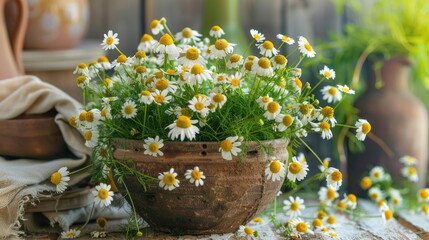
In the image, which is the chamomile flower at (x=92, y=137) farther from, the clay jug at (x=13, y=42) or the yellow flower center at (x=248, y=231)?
the clay jug at (x=13, y=42)

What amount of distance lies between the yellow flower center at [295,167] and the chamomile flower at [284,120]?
0.07 meters

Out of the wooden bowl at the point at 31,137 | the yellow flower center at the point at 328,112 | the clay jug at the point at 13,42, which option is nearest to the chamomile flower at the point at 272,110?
the yellow flower center at the point at 328,112

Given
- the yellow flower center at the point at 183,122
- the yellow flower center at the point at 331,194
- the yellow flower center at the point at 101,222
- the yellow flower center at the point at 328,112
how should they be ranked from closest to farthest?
the yellow flower center at the point at 183,122 → the yellow flower center at the point at 328,112 → the yellow flower center at the point at 101,222 → the yellow flower center at the point at 331,194

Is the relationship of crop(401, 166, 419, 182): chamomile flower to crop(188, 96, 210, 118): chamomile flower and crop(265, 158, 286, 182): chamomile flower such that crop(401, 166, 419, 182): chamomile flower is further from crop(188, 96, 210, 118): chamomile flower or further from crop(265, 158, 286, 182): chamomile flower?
crop(188, 96, 210, 118): chamomile flower

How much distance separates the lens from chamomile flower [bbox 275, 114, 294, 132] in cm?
A: 123

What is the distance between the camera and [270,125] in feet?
4.13

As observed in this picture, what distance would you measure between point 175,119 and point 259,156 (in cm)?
14

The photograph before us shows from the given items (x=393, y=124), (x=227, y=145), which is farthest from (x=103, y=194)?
(x=393, y=124)

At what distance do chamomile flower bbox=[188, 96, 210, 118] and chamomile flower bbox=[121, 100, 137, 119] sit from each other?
3.6 inches

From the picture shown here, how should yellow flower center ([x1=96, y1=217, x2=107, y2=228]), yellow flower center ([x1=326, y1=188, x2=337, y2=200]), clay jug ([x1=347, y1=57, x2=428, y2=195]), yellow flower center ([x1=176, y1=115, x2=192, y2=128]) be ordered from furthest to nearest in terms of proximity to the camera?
1. clay jug ([x1=347, y1=57, x2=428, y2=195])
2. yellow flower center ([x1=326, y1=188, x2=337, y2=200])
3. yellow flower center ([x1=96, y1=217, x2=107, y2=228])
4. yellow flower center ([x1=176, y1=115, x2=192, y2=128])

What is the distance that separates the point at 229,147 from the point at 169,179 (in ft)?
0.33

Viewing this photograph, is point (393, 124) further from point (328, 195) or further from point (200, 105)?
point (200, 105)

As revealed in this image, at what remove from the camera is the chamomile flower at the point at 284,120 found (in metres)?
1.23

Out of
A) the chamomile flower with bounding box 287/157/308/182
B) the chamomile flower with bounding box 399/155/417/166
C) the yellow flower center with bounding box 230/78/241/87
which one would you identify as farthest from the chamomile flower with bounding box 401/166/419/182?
the yellow flower center with bounding box 230/78/241/87
